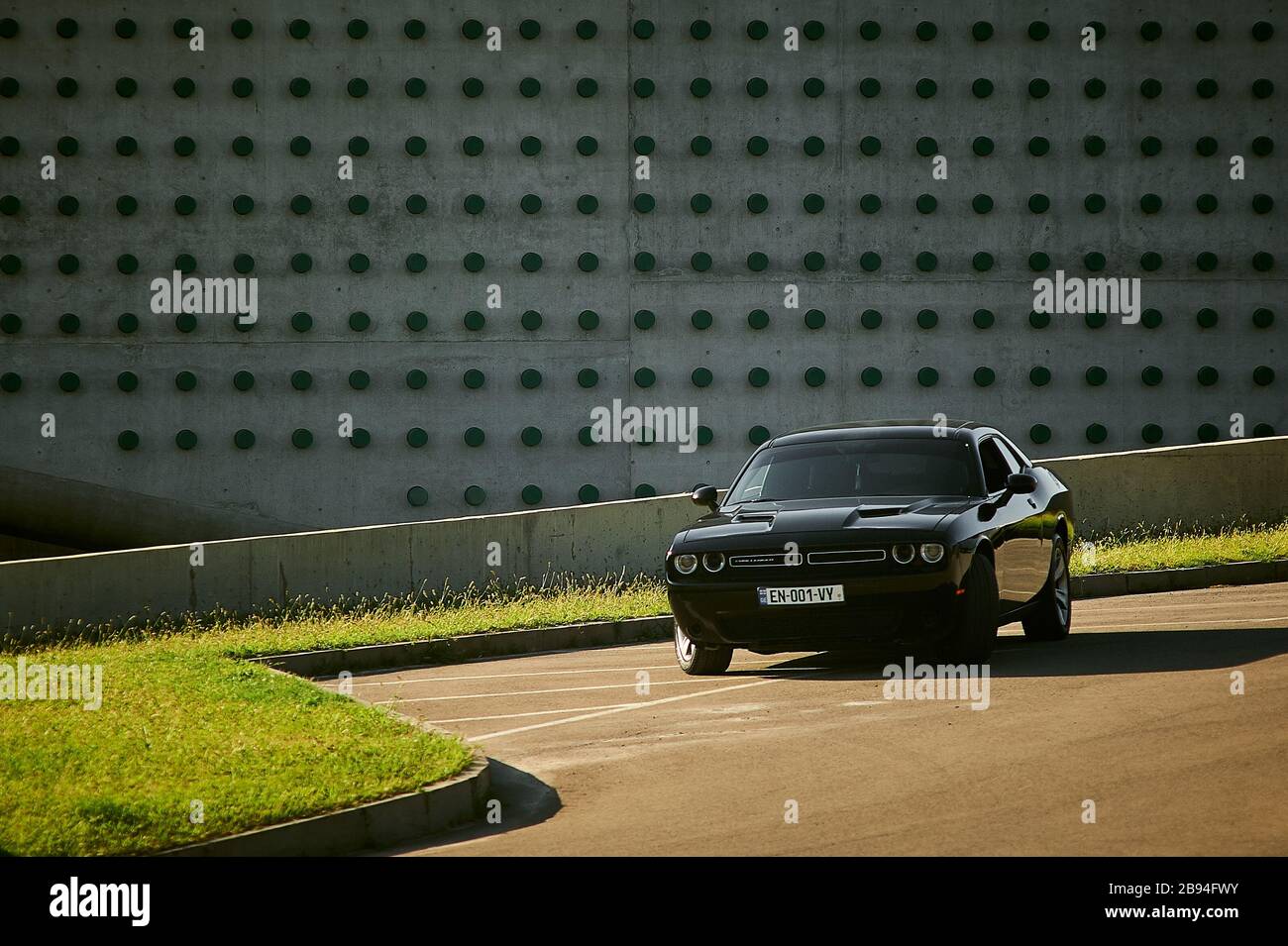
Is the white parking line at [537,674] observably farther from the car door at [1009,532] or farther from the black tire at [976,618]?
the black tire at [976,618]

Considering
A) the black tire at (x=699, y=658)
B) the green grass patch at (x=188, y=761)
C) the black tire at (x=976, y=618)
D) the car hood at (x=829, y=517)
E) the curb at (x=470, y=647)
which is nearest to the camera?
the green grass patch at (x=188, y=761)

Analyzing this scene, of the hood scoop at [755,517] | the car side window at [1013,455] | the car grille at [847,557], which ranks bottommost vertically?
the car grille at [847,557]

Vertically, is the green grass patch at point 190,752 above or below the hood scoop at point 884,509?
below

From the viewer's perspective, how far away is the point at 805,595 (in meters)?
9.59

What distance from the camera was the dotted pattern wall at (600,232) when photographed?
2302cm

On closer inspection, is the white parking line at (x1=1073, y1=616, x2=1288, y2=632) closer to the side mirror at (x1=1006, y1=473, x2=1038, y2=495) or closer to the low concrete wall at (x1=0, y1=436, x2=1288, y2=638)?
the side mirror at (x1=1006, y1=473, x2=1038, y2=495)

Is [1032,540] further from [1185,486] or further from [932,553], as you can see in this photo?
[1185,486]

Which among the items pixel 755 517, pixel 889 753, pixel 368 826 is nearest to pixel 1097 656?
pixel 755 517

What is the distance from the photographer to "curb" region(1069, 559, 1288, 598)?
15680mm

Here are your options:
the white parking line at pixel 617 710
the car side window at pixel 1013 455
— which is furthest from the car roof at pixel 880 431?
the white parking line at pixel 617 710

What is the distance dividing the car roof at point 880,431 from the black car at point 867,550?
0.01 m

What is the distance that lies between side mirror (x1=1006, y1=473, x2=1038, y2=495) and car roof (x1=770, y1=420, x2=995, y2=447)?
57 centimetres

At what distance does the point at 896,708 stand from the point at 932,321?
50.1ft
